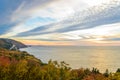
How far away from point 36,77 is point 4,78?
9814 mm

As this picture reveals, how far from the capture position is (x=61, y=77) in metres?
83.2

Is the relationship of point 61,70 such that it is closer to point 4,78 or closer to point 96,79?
→ point 96,79

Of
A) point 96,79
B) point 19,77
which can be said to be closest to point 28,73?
point 19,77

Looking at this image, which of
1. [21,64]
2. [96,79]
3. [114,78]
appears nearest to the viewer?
[114,78]

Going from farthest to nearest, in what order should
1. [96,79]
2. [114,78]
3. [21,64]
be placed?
[21,64]
[96,79]
[114,78]

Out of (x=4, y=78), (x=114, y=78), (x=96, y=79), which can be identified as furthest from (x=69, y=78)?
(x=4, y=78)

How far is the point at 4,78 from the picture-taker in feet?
273

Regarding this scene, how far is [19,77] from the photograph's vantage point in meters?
85.0

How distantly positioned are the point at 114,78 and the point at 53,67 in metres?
19.3

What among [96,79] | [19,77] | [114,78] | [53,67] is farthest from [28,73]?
[114,78]

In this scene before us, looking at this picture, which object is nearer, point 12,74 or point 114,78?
point 114,78

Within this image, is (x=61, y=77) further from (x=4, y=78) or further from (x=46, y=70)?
(x=4, y=78)

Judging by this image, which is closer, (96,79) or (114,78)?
(114,78)

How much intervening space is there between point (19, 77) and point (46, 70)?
8.88 meters
